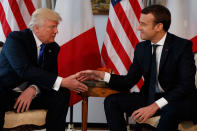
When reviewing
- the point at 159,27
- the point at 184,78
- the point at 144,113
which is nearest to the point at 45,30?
the point at 159,27

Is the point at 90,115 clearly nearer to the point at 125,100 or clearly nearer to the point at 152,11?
the point at 125,100

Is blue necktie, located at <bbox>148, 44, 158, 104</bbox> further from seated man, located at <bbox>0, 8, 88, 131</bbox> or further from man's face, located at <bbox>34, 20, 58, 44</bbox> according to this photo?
man's face, located at <bbox>34, 20, 58, 44</bbox>

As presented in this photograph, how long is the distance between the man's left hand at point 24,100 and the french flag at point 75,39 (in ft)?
3.11

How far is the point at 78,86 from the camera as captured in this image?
2.27 metres

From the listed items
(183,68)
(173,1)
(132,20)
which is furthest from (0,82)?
(173,1)

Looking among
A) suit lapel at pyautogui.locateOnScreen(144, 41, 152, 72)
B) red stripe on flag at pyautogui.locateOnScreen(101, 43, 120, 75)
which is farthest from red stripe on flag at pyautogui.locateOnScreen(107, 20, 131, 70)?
suit lapel at pyautogui.locateOnScreen(144, 41, 152, 72)

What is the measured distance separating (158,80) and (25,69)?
39.7 inches

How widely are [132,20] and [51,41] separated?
1.08 metres

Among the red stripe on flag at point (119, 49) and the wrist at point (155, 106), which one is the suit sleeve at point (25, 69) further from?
the red stripe on flag at point (119, 49)

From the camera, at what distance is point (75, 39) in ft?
10.4

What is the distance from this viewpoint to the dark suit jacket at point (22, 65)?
219 centimetres

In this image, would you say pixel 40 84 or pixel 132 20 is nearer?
pixel 40 84

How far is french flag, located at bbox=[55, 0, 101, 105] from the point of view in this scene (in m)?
3.12

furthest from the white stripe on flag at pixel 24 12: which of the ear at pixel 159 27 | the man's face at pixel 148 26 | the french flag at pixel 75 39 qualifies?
the ear at pixel 159 27
